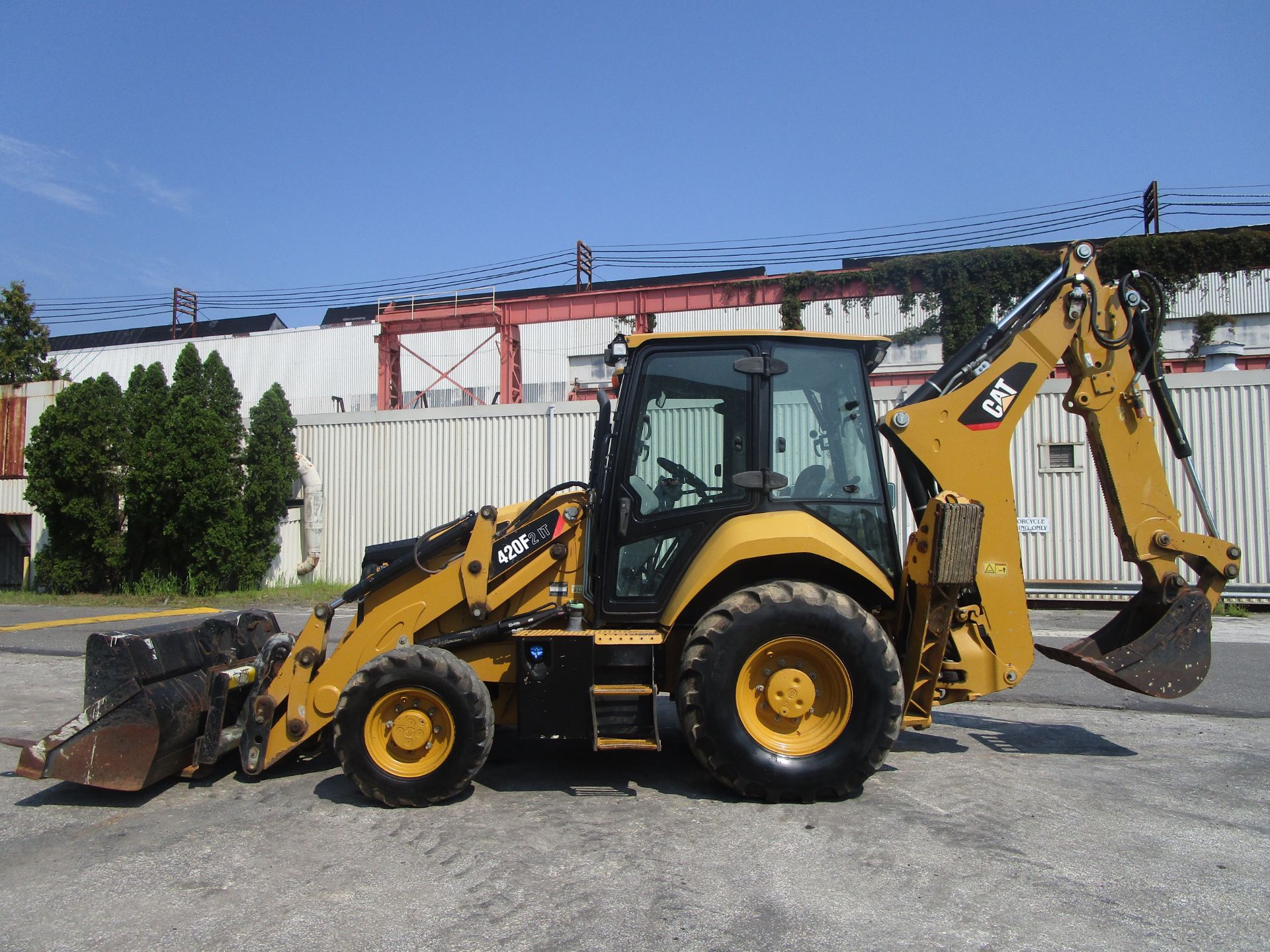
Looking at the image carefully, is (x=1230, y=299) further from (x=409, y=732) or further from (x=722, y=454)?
(x=409, y=732)

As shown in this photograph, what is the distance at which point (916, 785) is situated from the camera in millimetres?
4855

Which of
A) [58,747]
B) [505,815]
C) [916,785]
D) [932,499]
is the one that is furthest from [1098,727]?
[58,747]

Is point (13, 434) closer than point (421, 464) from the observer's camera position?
No

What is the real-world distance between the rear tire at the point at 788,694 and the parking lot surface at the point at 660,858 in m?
0.17

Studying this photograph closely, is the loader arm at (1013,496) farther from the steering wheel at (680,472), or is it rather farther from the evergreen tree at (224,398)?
the evergreen tree at (224,398)

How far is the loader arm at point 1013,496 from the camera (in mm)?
4980

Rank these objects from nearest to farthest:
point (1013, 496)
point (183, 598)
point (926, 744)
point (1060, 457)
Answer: point (1013, 496) → point (926, 744) → point (1060, 457) → point (183, 598)

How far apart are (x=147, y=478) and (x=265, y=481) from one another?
6.47 ft

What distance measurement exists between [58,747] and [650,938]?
10.6 ft

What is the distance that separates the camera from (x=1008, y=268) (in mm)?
20938

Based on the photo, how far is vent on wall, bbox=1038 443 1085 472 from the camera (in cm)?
1442

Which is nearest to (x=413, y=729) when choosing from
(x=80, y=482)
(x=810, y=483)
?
(x=810, y=483)

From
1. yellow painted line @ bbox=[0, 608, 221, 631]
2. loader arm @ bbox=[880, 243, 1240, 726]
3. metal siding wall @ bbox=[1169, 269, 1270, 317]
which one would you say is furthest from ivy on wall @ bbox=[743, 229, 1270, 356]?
loader arm @ bbox=[880, 243, 1240, 726]

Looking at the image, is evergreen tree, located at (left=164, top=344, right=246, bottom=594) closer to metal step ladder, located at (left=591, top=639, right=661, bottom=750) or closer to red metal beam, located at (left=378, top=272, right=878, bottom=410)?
red metal beam, located at (left=378, top=272, right=878, bottom=410)
